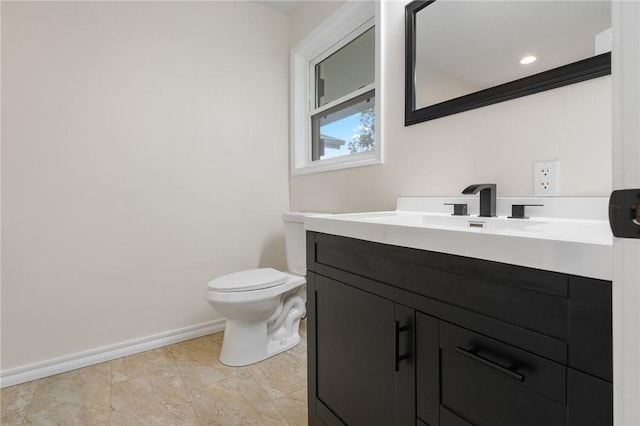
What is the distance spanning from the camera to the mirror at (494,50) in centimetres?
99

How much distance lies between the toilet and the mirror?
3.64 feet

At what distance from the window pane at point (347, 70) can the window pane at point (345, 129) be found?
0.10 meters

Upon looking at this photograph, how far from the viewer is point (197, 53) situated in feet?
7.19

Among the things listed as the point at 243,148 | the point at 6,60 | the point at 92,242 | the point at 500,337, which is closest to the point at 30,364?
the point at 92,242

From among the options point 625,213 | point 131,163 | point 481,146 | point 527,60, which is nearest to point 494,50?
point 527,60

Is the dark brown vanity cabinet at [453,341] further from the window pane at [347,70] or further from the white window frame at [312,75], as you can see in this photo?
the window pane at [347,70]

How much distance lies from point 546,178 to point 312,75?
199cm

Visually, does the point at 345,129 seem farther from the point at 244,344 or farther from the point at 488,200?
the point at 244,344

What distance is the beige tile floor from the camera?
4.62 ft

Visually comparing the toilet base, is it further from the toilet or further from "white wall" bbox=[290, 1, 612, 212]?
"white wall" bbox=[290, 1, 612, 212]

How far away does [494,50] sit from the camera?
1.23m

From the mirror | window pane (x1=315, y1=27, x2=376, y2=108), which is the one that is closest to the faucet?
the mirror

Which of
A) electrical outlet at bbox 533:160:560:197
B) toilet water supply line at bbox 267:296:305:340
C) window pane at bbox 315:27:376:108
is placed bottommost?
toilet water supply line at bbox 267:296:305:340

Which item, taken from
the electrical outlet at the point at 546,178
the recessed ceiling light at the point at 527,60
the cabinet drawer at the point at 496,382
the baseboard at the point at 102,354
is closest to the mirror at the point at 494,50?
the recessed ceiling light at the point at 527,60
